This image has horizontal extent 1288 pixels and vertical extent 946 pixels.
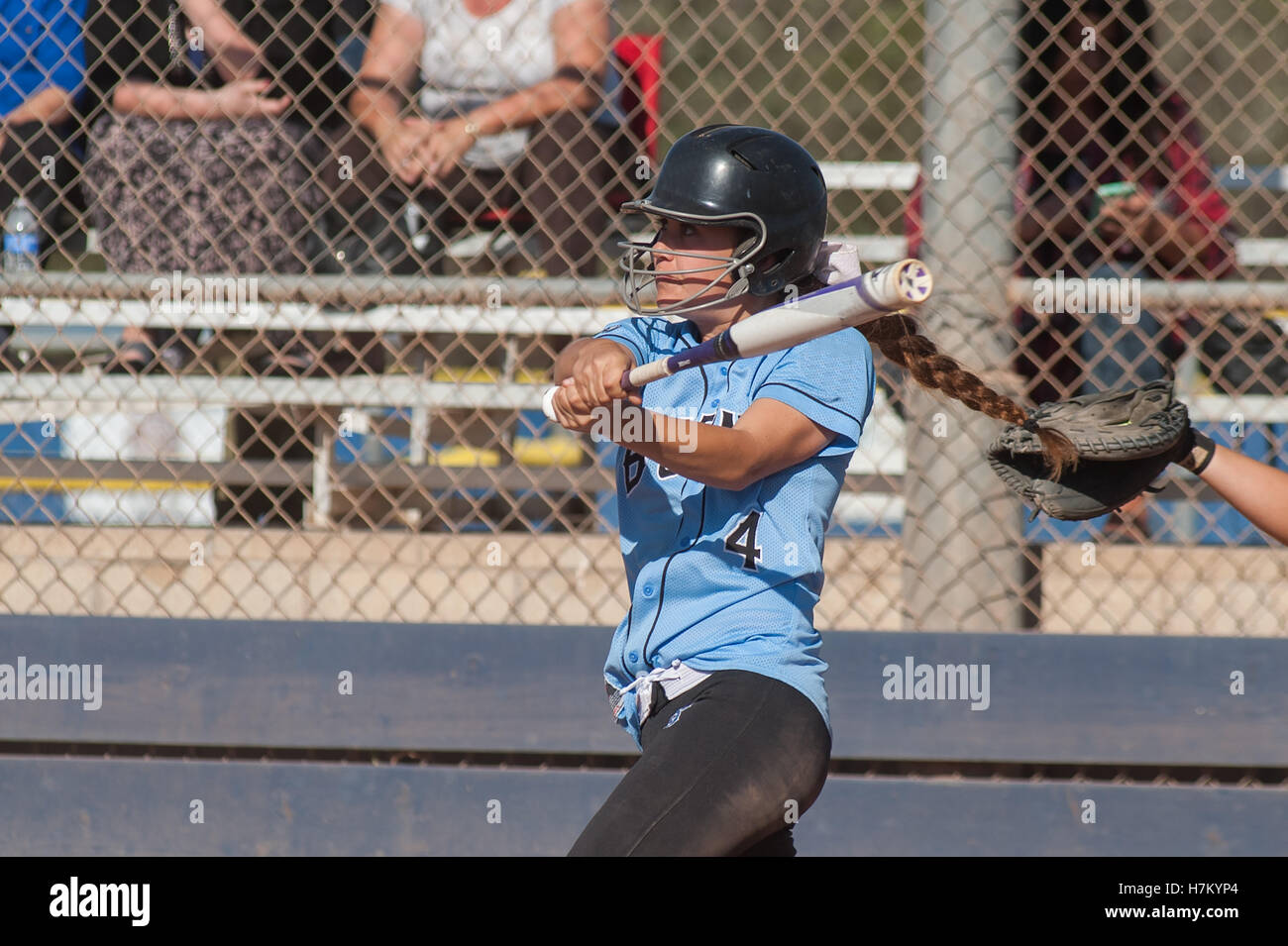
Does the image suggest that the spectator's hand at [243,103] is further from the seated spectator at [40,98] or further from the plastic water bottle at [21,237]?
the plastic water bottle at [21,237]

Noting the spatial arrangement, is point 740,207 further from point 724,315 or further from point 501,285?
point 501,285

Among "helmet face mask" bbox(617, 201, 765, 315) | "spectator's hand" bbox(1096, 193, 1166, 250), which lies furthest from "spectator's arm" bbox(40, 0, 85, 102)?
"spectator's hand" bbox(1096, 193, 1166, 250)

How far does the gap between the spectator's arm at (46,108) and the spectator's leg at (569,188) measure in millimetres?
1550

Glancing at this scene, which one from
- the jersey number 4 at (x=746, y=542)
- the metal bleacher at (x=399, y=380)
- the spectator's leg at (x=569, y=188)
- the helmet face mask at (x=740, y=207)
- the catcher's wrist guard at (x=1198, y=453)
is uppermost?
the spectator's leg at (x=569, y=188)

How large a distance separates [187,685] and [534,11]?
7.73 ft

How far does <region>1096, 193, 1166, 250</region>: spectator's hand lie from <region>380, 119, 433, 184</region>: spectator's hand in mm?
2101

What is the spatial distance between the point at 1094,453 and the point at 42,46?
151 inches

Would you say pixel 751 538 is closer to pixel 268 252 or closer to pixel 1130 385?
pixel 1130 385

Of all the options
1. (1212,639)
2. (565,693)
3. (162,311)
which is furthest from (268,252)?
(1212,639)

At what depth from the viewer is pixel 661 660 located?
2244 mm

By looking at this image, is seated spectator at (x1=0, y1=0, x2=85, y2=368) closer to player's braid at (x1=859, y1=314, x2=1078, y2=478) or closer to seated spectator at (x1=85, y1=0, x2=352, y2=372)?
seated spectator at (x1=85, y1=0, x2=352, y2=372)

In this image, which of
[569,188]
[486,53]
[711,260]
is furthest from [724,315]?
[486,53]

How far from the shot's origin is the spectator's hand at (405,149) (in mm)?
4270

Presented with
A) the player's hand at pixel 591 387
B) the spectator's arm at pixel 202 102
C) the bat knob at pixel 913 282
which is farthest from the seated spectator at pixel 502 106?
the bat knob at pixel 913 282
